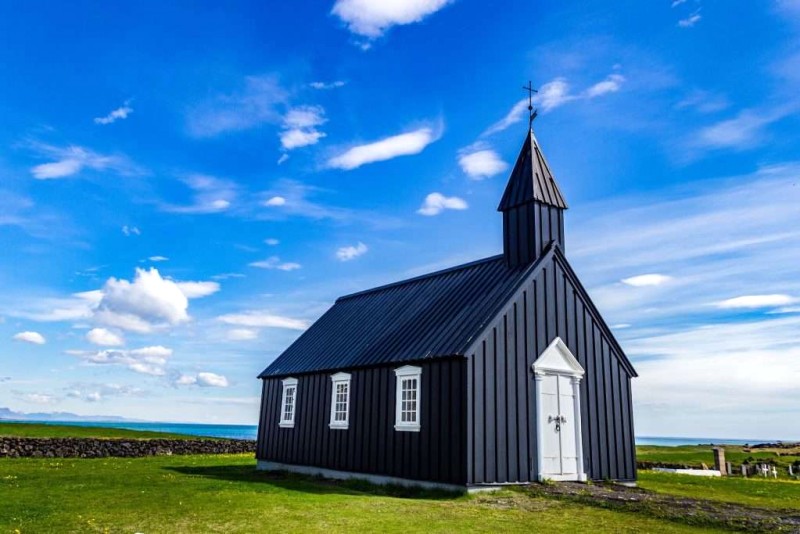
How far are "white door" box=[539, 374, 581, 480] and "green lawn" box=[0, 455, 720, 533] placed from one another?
2.19 meters

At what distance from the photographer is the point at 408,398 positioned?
1758 centimetres

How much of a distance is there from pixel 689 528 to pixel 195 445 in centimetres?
2935

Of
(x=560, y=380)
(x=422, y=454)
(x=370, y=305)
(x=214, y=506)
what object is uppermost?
(x=370, y=305)

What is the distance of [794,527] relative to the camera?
11.1 m

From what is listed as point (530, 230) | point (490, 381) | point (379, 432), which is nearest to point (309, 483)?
point (379, 432)

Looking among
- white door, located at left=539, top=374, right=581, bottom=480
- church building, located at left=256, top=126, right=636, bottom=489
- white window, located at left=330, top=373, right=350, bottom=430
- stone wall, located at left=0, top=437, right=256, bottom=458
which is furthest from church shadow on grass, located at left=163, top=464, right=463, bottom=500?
stone wall, located at left=0, top=437, right=256, bottom=458

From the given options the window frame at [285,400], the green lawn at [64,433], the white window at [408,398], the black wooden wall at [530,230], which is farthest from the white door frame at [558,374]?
the green lawn at [64,433]

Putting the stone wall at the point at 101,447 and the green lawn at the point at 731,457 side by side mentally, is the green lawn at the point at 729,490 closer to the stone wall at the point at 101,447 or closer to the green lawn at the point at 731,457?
the green lawn at the point at 731,457

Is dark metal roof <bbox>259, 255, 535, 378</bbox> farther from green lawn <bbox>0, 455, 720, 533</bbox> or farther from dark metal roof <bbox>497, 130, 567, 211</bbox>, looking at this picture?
green lawn <bbox>0, 455, 720, 533</bbox>

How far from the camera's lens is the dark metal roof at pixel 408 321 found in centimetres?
1767

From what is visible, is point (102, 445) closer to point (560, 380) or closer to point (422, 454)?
point (422, 454)

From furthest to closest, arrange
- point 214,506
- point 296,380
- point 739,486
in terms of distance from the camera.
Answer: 1. point 296,380
2. point 739,486
3. point 214,506

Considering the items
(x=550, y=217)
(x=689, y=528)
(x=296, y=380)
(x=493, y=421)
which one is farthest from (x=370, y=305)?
(x=689, y=528)

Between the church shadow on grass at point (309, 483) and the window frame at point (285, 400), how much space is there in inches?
70.7
